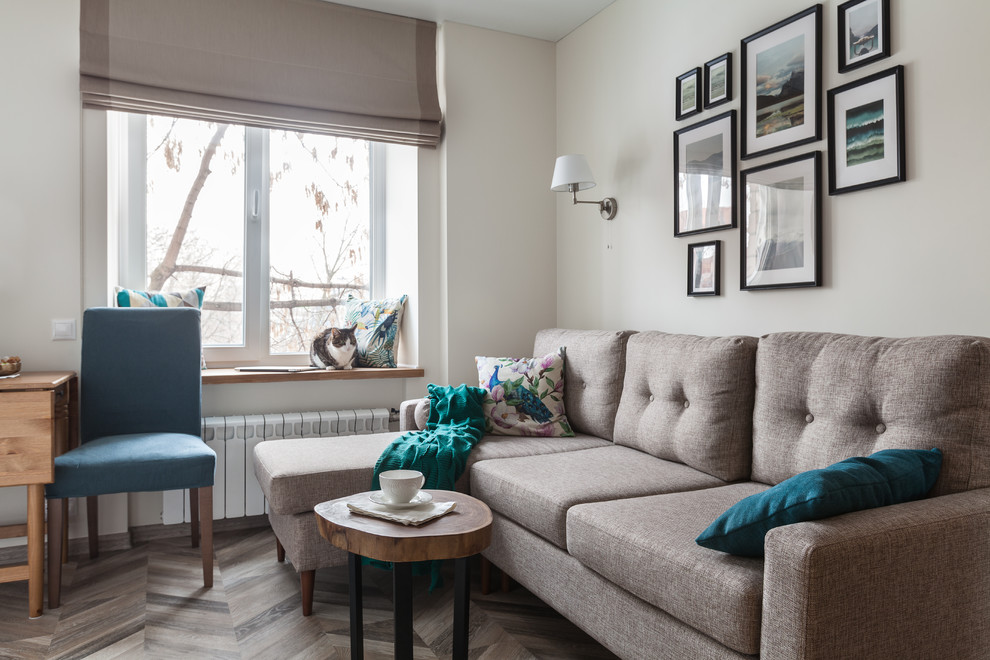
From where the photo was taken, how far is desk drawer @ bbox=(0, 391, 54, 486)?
225 centimetres

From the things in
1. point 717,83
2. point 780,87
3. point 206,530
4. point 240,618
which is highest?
point 717,83

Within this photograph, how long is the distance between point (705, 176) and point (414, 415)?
1.56m

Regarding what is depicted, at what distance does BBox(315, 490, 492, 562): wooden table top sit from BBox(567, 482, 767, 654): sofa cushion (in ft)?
1.01

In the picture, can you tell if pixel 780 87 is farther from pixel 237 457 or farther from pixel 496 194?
pixel 237 457

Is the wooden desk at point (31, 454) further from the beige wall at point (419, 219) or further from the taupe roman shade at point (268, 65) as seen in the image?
the taupe roman shade at point (268, 65)

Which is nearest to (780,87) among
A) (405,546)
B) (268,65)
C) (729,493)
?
(729,493)

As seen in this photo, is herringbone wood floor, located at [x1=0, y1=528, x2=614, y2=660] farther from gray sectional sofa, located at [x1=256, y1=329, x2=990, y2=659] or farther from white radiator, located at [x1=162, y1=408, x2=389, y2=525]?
white radiator, located at [x1=162, y1=408, x2=389, y2=525]

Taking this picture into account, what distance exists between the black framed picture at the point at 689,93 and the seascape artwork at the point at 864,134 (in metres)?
0.74

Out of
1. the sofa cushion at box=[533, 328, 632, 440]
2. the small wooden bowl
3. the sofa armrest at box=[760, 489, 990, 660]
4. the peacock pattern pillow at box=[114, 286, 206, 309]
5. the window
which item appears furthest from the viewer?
the window

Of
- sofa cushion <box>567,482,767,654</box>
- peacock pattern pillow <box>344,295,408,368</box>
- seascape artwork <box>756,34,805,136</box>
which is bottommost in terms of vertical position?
sofa cushion <box>567,482,767,654</box>

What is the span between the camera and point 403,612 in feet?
5.12

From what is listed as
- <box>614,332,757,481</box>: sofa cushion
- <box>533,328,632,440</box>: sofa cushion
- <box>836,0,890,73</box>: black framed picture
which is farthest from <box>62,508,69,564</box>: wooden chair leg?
<box>836,0,890,73</box>: black framed picture

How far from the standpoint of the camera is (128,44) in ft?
9.62

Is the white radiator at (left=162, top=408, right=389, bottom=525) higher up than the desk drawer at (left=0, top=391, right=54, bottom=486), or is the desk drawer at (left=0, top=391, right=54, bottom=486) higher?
the desk drawer at (left=0, top=391, right=54, bottom=486)
